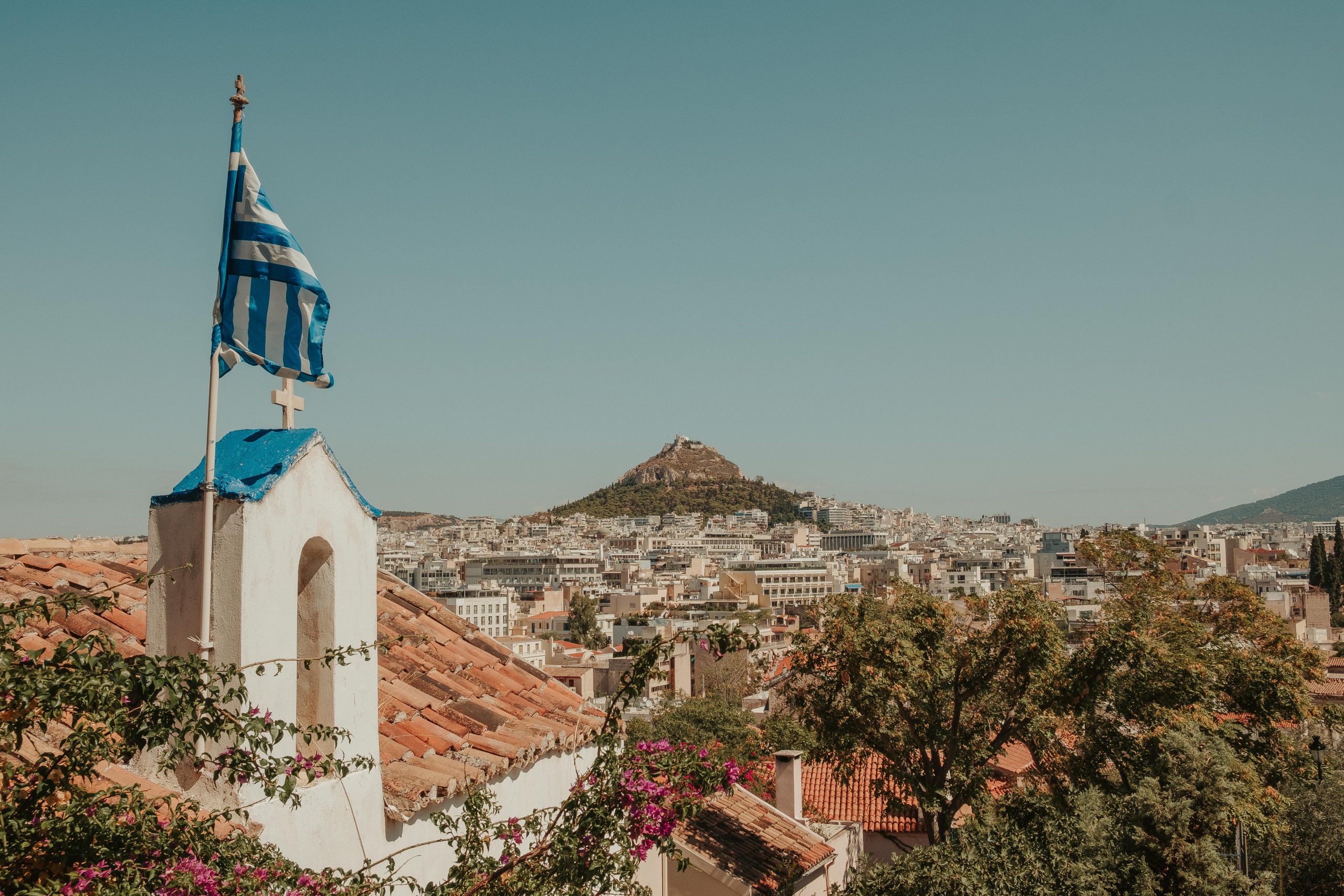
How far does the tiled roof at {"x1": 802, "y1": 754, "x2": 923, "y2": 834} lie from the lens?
17953 millimetres

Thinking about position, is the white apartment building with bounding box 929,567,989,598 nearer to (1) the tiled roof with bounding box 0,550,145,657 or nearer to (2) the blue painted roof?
(1) the tiled roof with bounding box 0,550,145,657

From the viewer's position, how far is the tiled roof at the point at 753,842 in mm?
10430

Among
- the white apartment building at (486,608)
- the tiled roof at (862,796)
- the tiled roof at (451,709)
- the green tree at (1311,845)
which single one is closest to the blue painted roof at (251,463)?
the tiled roof at (451,709)

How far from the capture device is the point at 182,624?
381 centimetres

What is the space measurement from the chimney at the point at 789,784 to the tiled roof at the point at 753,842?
138 cm

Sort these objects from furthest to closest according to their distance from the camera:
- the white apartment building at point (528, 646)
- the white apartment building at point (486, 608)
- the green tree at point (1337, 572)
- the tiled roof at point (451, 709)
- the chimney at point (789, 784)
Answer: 1. the white apartment building at point (486, 608)
2. the green tree at point (1337, 572)
3. the white apartment building at point (528, 646)
4. the chimney at point (789, 784)
5. the tiled roof at point (451, 709)

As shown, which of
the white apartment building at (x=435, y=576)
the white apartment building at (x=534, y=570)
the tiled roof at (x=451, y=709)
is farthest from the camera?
the white apartment building at (x=534, y=570)

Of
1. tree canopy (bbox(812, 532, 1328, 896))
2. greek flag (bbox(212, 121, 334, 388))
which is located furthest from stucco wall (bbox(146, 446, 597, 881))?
tree canopy (bbox(812, 532, 1328, 896))

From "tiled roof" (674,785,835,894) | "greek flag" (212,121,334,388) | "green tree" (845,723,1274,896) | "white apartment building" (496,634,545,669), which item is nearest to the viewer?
"greek flag" (212,121,334,388)

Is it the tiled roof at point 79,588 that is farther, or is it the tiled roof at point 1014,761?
the tiled roof at point 1014,761

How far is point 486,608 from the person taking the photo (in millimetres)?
104562

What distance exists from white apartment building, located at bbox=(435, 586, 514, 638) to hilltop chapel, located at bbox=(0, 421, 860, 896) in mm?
94809

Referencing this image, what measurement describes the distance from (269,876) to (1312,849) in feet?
61.2

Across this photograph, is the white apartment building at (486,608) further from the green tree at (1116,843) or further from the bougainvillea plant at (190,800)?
the bougainvillea plant at (190,800)
